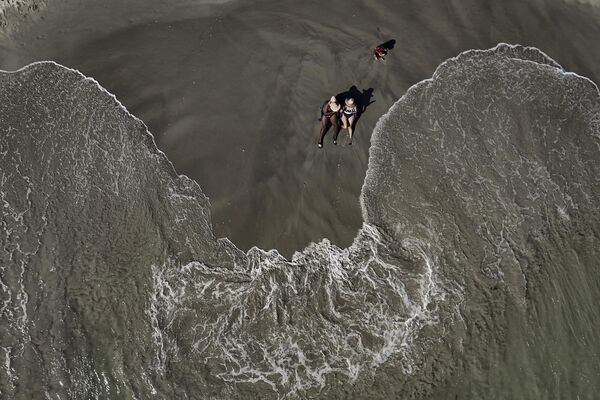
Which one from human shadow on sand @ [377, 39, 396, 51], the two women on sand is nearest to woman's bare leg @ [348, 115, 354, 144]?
the two women on sand

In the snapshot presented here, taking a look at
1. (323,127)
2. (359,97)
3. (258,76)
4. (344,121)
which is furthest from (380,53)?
(258,76)

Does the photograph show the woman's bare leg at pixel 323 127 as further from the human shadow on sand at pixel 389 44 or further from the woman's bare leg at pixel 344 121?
the human shadow on sand at pixel 389 44

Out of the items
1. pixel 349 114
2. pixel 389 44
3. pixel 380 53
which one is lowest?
pixel 349 114

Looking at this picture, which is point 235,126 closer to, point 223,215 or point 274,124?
point 274,124

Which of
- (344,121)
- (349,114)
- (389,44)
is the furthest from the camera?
(389,44)

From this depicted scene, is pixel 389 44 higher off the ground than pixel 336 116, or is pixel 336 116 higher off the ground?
pixel 389 44

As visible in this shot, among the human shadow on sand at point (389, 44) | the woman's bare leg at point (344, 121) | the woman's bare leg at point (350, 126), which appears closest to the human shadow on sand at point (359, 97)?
the woman's bare leg at point (350, 126)

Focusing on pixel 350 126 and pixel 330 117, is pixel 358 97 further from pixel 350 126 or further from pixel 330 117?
pixel 330 117
